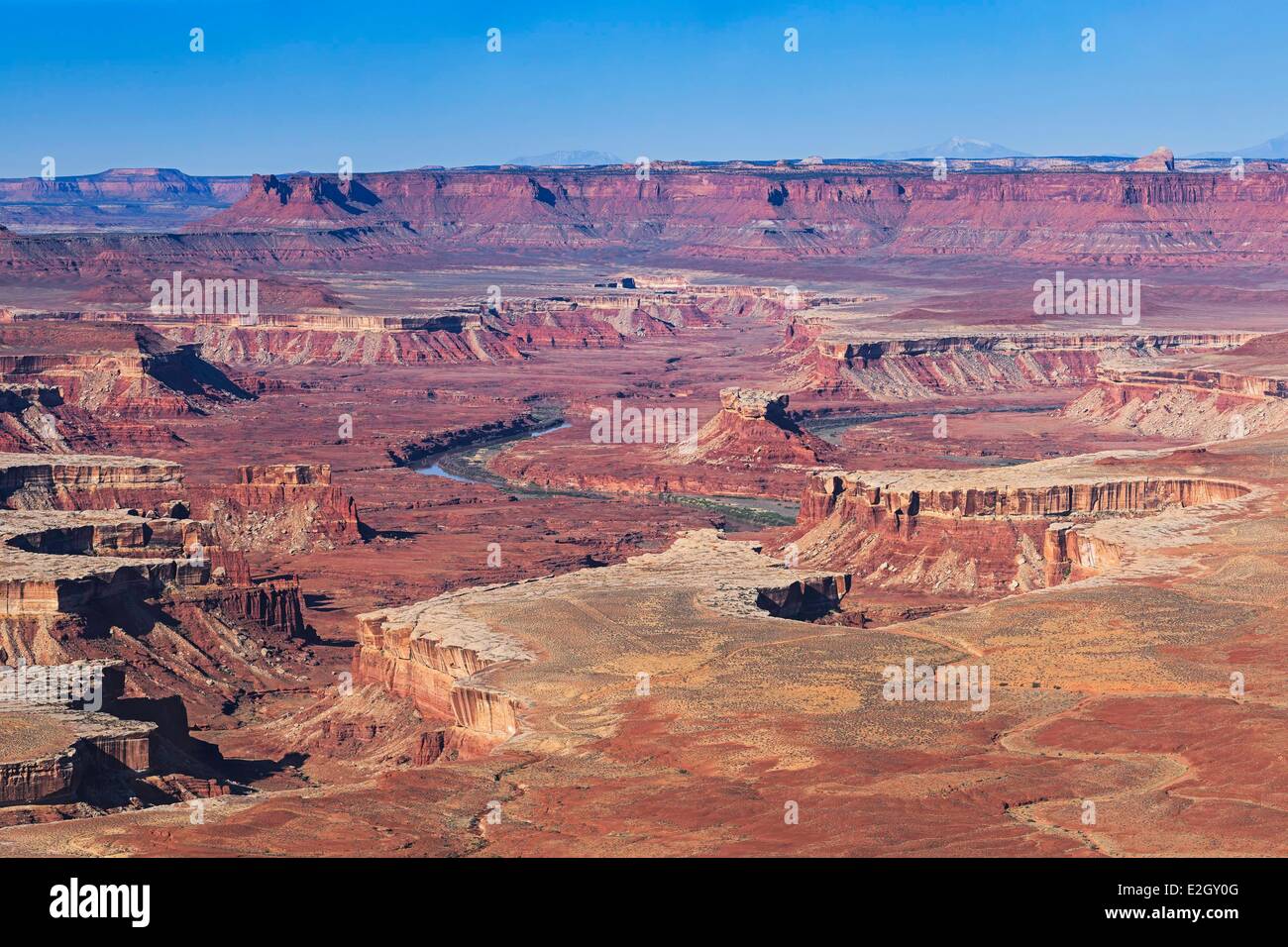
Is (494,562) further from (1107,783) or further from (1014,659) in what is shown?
(1107,783)

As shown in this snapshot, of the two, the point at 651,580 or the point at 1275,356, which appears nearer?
the point at 651,580

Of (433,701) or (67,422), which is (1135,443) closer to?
(67,422)

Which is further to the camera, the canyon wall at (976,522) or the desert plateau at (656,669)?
the canyon wall at (976,522)

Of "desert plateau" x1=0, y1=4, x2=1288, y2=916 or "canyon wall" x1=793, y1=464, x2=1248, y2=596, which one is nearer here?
"desert plateau" x1=0, y1=4, x2=1288, y2=916

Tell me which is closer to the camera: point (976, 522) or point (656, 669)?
point (656, 669)

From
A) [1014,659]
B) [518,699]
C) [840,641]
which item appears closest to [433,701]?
[518,699]

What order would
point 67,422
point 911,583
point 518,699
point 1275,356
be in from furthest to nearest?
point 1275,356 < point 67,422 < point 911,583 < point 518,699
